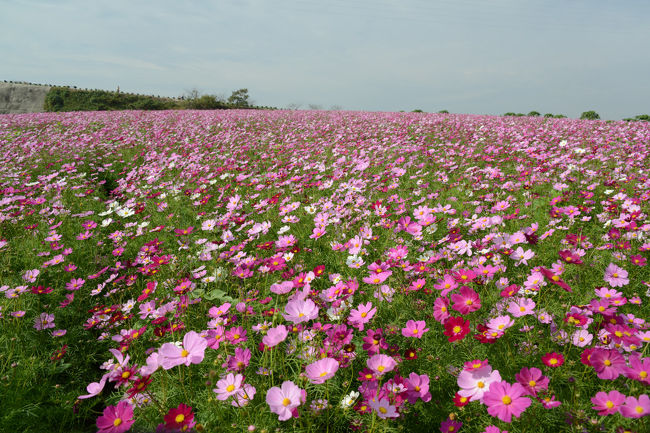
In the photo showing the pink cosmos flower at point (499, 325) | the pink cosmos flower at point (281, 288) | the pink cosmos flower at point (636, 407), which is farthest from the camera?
the pink cosmos flower at point (281, 288)

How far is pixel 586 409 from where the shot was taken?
4.04 feet

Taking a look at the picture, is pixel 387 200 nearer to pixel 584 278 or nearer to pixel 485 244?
pixel 485 244

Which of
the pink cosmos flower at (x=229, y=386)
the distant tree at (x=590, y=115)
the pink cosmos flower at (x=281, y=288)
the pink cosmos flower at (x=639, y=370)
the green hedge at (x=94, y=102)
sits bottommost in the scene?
the pink cosmos flower at (x=229, y=386)

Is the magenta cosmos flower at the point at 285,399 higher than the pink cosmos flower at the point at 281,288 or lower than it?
lower

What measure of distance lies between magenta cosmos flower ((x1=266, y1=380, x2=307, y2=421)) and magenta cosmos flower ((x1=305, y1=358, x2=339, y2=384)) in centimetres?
6

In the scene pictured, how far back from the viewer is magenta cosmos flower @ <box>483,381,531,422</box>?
36.9 inches

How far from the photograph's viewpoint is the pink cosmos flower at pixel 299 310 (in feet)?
4.34

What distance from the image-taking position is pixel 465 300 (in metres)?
1.37

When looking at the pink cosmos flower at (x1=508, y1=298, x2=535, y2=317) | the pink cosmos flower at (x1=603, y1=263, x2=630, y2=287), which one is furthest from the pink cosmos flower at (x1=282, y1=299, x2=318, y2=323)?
the pink cosmos flower at (x1=603, y1=263, x2=630, y2=287)

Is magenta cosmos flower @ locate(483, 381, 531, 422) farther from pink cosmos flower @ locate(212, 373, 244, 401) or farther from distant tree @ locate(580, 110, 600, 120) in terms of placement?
distant tree @ locate(580, 110, 600, 120)

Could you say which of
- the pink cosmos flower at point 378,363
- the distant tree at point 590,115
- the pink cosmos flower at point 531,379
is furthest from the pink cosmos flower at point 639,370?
Answer: the distant tree at point 590,115

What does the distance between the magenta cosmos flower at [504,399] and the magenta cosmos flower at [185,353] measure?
929 mm

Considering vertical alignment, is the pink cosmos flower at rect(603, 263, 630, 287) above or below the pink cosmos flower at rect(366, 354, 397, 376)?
above

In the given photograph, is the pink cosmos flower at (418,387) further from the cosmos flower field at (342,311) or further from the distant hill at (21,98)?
the distant hill at (21,98)
